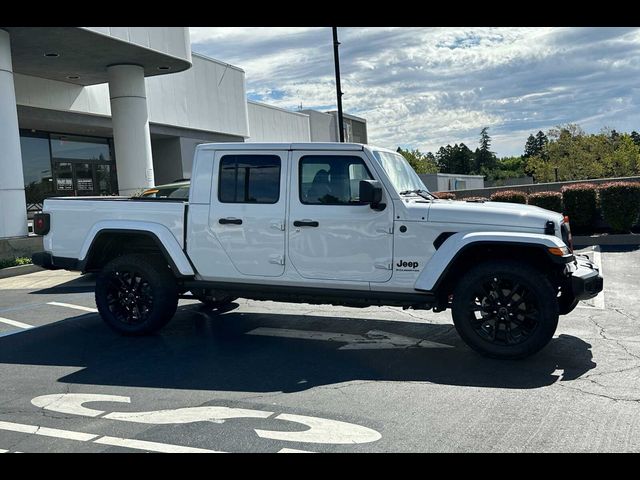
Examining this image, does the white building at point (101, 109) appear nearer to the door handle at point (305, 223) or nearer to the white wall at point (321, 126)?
the door handle at point (305, 223)

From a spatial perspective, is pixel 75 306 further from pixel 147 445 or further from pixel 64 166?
pixel 64 166

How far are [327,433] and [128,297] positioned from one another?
3666mm

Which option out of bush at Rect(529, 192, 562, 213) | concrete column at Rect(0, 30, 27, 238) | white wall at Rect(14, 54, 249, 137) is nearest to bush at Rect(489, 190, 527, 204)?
bush at Rect(529, 192, 562, 213)

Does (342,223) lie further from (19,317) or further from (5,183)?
(5,183)

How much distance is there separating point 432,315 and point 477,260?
6.51 feet

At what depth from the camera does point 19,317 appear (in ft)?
26.7

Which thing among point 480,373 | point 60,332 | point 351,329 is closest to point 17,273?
point 60,332

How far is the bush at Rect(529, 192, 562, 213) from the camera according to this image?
13.8 metres

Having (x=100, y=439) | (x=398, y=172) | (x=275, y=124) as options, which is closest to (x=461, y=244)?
(x=398, y=172)

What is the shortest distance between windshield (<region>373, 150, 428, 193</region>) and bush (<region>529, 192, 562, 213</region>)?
26.2 feet

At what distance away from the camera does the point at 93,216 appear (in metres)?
6.84

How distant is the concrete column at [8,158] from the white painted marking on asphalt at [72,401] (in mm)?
10341

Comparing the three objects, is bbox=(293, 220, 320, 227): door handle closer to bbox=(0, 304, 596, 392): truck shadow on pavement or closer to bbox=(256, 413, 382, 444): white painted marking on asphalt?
bbox=(0, 304, 596, 392): truck shadow on pavement

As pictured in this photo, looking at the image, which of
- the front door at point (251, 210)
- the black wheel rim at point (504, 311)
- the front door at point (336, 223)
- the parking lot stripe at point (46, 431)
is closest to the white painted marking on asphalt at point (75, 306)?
the front door at point (251, 210)
